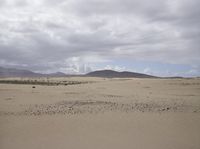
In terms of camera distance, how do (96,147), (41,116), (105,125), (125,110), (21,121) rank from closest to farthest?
(96,147) < (105,125) < (21,121) < (41,116) < (125,110)

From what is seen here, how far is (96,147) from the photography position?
6.16 meters

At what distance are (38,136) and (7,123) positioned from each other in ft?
7.06

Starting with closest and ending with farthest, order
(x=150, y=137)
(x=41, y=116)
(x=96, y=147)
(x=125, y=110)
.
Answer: (x=96, y=147) < (x=150, y=137) < (x=41, y=116) < (x=125, y=110)

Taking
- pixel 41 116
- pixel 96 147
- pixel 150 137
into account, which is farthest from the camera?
pixel 41 116

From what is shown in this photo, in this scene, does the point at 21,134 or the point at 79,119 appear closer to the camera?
the point at 21,134

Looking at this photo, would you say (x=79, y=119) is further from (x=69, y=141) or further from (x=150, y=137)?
(x=150, y=137)

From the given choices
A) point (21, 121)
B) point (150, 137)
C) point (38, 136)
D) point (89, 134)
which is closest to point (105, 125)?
point (89, 134)

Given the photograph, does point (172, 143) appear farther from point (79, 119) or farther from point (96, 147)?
point (79, 119)

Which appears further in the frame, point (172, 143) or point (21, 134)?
point (21, 134)

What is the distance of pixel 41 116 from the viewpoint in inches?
364

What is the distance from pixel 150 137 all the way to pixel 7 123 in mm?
5281

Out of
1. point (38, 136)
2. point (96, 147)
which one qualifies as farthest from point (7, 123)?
point (96, 147)

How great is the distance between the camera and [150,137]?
686 centimetres

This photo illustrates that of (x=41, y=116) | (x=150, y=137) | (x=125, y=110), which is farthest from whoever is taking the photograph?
(x=125, y=110)
